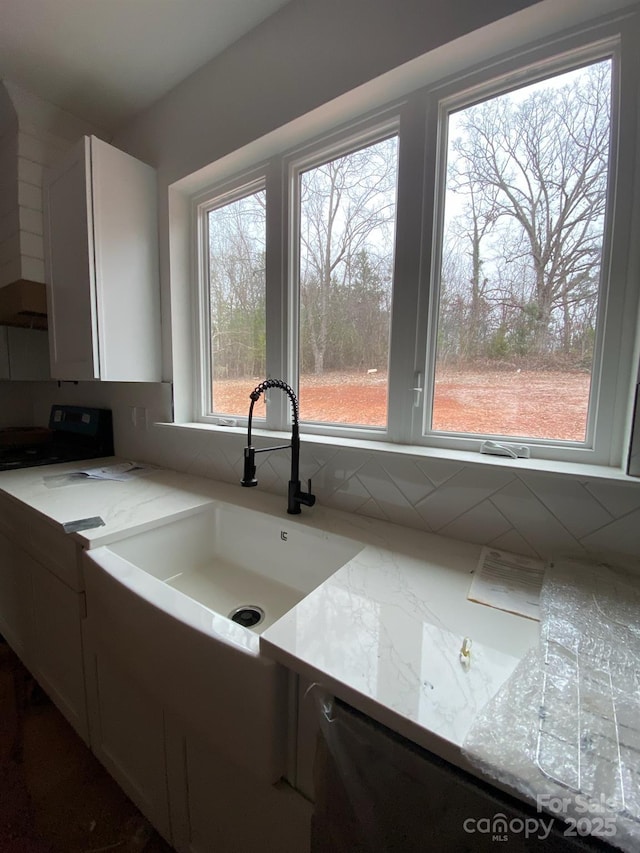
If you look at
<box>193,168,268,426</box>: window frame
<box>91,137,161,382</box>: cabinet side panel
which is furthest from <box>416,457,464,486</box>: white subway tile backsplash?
<box>91,137,161,382</box>: cabinet side panel

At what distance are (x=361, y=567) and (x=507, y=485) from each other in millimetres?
453

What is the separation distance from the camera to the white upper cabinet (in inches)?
59.2

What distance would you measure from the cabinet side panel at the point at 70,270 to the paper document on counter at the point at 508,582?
1.72 metres

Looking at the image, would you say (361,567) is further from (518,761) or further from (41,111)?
(41,111)

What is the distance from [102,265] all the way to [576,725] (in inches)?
80.8

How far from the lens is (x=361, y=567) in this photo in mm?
836

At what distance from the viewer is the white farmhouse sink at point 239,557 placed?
1029mm

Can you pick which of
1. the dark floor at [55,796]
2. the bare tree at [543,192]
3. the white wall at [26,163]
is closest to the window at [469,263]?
the bare tree at [543,192]

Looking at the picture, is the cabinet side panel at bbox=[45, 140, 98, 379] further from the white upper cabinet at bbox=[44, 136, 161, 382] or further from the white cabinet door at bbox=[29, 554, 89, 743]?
the white cabinet door at bbox=[29, 554, 89, 743]

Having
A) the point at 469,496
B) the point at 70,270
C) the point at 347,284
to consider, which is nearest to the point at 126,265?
the point at 70,270

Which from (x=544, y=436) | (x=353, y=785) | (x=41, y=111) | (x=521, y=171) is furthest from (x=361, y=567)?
(x=41, y=111)

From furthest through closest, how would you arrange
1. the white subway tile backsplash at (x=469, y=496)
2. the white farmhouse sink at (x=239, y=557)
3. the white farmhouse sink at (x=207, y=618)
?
Result: 1. the white farmhouse sink at (x=239, y=557)
2. the white subway tile backsplash at (x=469, y=496)
3. the white farmhouse sink at (x=207, y=618)

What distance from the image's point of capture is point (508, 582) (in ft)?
2.54

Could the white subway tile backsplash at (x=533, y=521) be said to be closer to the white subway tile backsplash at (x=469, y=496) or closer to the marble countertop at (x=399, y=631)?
the white subway tile backsplash at (x=469, y=496)
